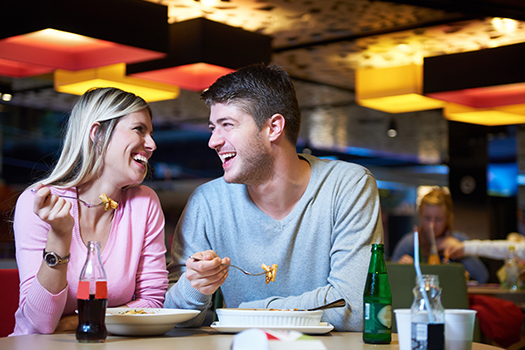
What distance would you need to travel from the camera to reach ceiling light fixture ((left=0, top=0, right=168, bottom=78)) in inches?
147

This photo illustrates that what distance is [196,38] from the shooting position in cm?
454

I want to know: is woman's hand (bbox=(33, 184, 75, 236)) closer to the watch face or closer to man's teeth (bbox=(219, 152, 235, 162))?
the watch face

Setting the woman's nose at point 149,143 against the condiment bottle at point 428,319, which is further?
the woman's nose at point 149,143

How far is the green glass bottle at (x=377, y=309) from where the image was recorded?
1.32 m

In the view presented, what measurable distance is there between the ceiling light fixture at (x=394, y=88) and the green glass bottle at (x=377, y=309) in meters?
4.36

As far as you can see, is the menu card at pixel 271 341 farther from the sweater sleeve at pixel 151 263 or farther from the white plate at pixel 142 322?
the sweater sleeve at pixel 151 263

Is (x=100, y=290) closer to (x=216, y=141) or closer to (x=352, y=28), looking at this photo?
(x=216, y=141)

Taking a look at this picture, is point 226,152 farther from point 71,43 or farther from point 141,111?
point 71,43

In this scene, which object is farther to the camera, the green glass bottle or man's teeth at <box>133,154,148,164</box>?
man's teeth at <box>133,154,148,164</box>

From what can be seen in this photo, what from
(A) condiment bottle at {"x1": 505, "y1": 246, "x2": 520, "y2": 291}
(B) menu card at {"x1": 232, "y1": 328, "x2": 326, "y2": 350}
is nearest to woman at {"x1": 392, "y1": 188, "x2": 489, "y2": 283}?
(A) condiment bottle at {"x1": 505, "y1": 246, "x2": 520, "y2": 291}

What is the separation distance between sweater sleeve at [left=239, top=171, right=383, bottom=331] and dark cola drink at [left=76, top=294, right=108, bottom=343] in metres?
0.56

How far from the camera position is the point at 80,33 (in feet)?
12.4

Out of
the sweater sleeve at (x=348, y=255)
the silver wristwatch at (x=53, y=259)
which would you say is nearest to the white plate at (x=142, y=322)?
the silver wristwatch at (x=53, y=259)

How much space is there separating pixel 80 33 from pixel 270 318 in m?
2.95
